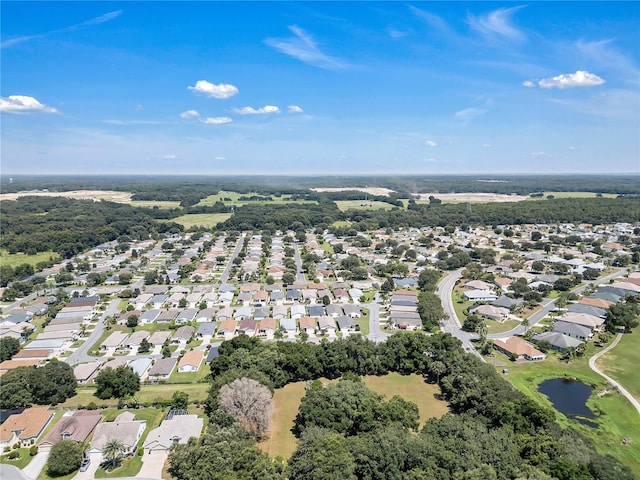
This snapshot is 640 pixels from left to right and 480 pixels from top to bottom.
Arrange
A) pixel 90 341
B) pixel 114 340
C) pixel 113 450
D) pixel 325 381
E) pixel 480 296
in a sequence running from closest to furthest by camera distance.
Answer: pixel 113 450
pixel 325 381
pixel 114 340
pixel 90 341
pixel 480 296

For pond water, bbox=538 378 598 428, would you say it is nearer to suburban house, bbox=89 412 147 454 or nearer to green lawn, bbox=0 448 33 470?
suburban house, bbox=89 412 147 454

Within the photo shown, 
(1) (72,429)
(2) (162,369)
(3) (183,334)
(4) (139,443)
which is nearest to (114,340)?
(3) (183,334)

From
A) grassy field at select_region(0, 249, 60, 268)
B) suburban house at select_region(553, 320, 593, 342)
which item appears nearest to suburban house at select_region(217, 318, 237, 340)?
suburban house at select_region(553, 320, 593, 342)

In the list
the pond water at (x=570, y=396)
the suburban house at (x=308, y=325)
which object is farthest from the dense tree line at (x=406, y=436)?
the suburban house at (x=308, y=325)

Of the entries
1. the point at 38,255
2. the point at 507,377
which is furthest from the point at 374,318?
the point at 38,255

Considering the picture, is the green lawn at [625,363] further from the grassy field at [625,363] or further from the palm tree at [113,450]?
the palm tree at [113,450]

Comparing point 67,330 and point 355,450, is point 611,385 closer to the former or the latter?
point 355,450

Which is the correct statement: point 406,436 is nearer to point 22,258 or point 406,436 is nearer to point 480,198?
point 22,258
